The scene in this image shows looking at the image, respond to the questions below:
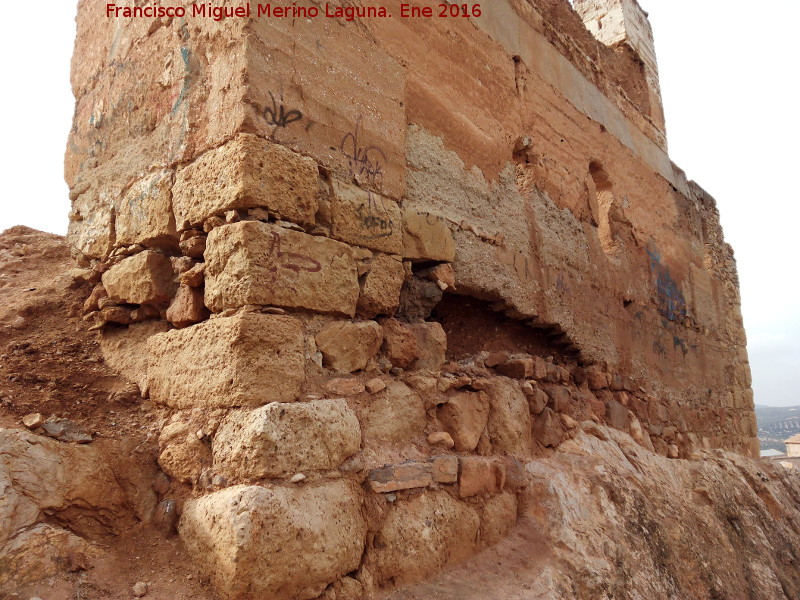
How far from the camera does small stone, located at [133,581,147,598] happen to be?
75.1 inches

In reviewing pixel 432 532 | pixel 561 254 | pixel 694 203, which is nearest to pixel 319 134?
pixel 432 532

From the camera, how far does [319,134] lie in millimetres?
2555

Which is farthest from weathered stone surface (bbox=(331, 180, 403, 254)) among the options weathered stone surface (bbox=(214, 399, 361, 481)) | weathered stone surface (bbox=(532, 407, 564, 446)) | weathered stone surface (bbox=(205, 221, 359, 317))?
weathered stone surface (bbox=(532, 407, 564, 446))

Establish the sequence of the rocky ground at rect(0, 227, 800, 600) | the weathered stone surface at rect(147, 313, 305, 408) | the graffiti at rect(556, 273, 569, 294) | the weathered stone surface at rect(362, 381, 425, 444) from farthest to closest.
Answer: the graffiti at rect(556, 273, 569, 294)
the weathered stone surface at rect(362, 381, 425, 444)
the weathered stone surface at rect(147, 313, 305, 408)
the rocky ground at rect(0, 227, 800, 600)

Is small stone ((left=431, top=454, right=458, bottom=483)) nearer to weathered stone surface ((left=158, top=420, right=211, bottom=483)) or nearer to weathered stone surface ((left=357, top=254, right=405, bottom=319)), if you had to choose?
weathered stone surface ((left=357, top=254, right=405, bottom=319))

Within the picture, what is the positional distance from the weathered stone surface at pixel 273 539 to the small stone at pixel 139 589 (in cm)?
18

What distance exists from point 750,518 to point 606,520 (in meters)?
1.98

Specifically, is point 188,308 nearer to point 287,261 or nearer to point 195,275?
point 195,275

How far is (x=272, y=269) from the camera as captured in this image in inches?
87.8

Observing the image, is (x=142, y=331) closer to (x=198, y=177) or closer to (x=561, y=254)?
(x=198, y=177)

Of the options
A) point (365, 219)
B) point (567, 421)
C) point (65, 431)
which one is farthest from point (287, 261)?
point (567, 421)

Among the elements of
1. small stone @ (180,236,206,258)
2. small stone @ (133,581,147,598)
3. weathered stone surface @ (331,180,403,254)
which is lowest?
small stone @ (133,581,147,598)

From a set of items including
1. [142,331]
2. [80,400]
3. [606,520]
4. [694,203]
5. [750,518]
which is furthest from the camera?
[694,203]

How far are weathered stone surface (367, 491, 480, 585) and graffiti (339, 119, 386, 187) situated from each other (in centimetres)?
136
